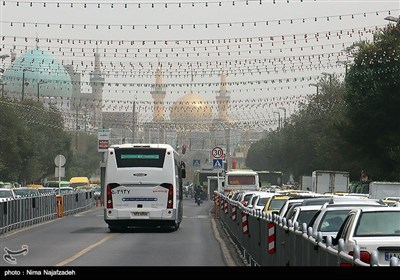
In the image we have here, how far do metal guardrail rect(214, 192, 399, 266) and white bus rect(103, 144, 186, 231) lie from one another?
8175 mm

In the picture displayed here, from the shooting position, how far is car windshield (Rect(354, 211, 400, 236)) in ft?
50.8

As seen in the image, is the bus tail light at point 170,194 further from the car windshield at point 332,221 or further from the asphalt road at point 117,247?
the car windshield at point 332,221

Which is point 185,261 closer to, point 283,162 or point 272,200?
point 272,200

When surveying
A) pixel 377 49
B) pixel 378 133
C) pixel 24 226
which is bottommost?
pixel 24 226

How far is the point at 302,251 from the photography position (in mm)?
14125

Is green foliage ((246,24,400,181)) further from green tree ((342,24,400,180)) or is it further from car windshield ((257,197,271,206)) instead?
car windshield ((257,197,271,206))

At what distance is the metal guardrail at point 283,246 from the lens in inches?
447

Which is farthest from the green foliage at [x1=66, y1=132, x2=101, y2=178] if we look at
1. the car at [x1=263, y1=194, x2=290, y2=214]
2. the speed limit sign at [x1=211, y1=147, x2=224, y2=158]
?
the car at [x1=263, y1=194, x2=290, y2=214]

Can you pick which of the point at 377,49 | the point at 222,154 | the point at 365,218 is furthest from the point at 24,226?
the point at 365,218

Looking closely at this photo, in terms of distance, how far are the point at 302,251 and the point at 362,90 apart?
4574cm

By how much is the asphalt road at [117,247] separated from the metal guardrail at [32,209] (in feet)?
1.93

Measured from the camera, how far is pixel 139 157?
36531 mm

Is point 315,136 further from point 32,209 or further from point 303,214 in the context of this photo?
point 303,214
